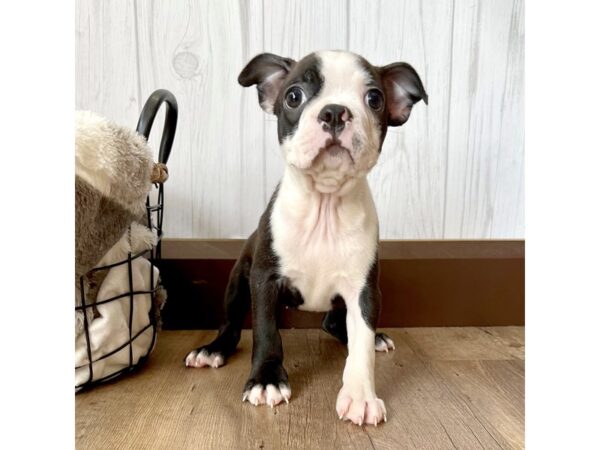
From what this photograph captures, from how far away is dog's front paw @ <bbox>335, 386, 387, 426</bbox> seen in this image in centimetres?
114


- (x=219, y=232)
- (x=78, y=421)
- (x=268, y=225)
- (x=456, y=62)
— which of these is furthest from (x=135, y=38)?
(x=78, y=421)

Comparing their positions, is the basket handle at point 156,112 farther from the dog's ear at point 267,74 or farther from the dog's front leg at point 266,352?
the dog's front leg at point 266,352

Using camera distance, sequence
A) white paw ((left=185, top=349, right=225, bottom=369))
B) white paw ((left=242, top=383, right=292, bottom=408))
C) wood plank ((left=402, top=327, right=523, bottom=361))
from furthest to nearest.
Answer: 1. wood plank ((left=402, top=327, right=523, bottom=361))
2. white paw ((left=185, top=349, right=225, bottom=369))
3. white paw ((left=242, top=383, right=292, bottom=408))

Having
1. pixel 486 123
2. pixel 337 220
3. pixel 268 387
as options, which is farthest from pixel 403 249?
pixel 268 387

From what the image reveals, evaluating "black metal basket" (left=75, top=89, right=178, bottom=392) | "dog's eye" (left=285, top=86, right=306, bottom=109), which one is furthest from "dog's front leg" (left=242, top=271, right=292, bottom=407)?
"dog's eye" (left=285, top=86, right=306, bottom=109)

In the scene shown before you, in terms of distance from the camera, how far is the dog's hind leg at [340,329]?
164 cm

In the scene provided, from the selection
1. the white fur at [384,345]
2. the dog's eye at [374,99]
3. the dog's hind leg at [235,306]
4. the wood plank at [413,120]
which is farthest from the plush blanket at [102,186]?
the wood plank at [413,120]

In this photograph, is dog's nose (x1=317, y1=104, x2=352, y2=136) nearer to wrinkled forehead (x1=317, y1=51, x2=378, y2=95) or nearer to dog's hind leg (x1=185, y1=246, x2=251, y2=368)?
wrinkled forehead (x1=317, y1=51, x2=378, y2=95)

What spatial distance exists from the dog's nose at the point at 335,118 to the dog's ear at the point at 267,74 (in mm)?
265

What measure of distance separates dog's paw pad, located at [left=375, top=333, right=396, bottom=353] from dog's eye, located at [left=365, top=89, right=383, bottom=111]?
2.25 feet

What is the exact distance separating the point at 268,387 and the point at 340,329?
1.63 feet

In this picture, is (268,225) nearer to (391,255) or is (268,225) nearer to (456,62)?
(391,255)
